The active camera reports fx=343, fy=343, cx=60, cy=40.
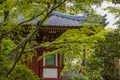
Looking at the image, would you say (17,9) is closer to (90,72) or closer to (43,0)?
(43,0)

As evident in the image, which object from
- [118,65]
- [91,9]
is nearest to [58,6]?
[91,9]

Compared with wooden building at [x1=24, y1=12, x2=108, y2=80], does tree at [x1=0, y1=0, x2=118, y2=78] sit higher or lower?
higher

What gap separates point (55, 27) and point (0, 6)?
7.08 metres

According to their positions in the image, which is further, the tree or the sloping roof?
the sloping roof

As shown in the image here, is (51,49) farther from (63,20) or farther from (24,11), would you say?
(24,11)

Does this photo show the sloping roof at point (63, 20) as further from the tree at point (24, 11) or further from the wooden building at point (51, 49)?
the tree at point (24, 11)

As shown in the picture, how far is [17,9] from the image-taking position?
8508mm

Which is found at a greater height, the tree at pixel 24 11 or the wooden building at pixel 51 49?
the tree at pixel 24 11

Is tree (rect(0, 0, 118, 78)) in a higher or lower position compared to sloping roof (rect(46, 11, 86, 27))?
higher

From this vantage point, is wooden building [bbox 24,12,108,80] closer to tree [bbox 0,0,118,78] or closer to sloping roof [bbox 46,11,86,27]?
sloping roof [bbox 46,11,86,27]

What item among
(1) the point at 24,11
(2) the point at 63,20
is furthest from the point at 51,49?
(1) the point at 24,11

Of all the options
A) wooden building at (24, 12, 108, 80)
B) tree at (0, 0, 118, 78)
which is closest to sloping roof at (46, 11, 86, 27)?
wooden building at (24, 12, 108, 80)

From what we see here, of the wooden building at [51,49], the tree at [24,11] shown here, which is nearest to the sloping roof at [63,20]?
the wooden building at [51,49]

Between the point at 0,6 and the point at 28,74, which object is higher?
the point at 0,6
